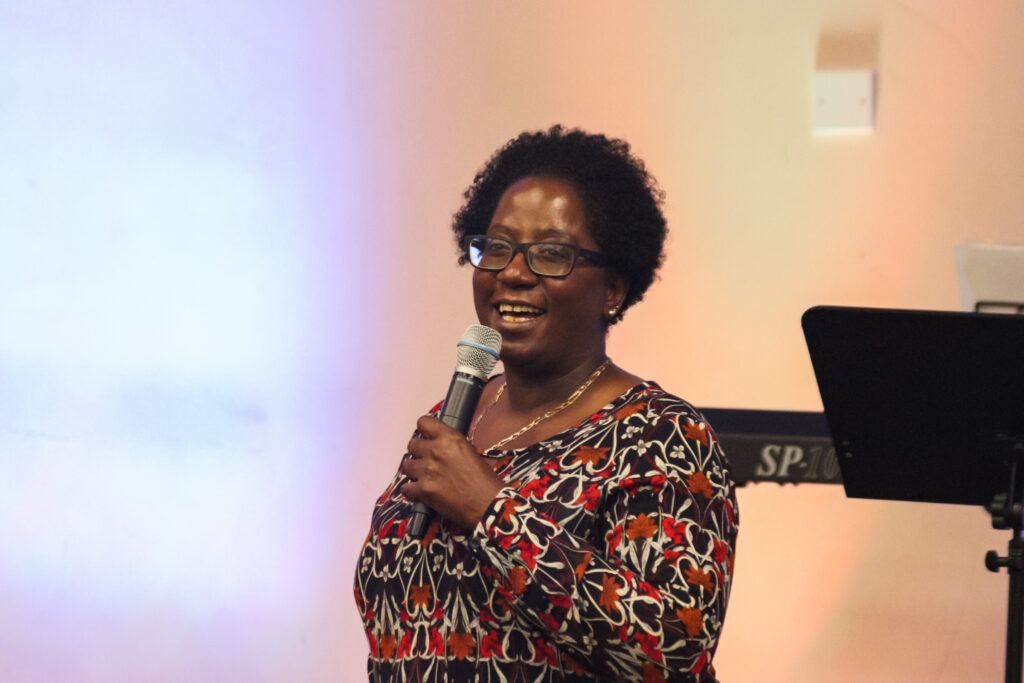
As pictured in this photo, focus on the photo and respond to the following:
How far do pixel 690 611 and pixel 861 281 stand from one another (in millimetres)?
2566

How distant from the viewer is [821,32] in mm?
3969

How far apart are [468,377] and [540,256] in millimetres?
243

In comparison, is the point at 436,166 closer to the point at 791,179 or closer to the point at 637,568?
the point at 791,179

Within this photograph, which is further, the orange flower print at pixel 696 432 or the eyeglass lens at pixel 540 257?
the eyeglass lens at pixel 540 257

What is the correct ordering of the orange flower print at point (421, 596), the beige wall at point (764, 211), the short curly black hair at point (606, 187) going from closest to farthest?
the orange flower print at point (421, 596)
the short curly black hair at point (606, 187)
the beige wall at point (764, 211)

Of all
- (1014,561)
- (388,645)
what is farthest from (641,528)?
(1014,561)

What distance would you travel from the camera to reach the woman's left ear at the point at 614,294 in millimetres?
2041

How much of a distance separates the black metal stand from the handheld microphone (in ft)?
2.70

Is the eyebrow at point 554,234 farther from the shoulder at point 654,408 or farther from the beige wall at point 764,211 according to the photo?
the beige wall at point 764,211

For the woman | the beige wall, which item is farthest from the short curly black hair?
the beige wall

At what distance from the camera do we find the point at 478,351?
186 centimetres

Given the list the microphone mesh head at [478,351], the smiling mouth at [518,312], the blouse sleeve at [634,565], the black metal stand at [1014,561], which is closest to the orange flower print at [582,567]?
the blouse sleeve at [634,565]

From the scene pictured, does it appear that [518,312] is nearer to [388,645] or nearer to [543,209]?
[543,209]

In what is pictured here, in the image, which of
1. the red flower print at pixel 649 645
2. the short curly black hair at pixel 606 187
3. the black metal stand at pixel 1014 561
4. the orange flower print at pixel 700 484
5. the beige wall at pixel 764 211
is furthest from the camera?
the beige wall at pixel 764 211
